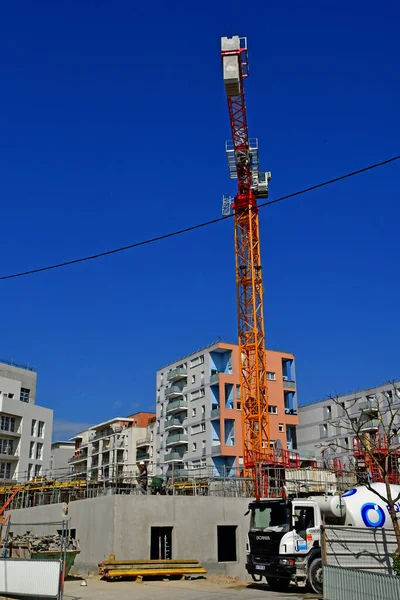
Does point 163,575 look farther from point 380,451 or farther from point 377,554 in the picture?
point 380,451

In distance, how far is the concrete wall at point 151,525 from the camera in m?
24.3

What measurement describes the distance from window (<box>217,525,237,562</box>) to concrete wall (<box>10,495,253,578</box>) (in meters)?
0.21

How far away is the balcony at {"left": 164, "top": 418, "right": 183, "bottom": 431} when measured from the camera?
76375 mm

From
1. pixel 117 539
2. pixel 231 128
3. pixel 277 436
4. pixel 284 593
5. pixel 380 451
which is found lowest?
pixel 284 593

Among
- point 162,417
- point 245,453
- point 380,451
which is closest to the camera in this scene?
point 380,451

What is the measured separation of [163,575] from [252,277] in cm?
3621

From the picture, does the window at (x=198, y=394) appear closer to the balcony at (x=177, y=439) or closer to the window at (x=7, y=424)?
the balcony at (x=177, y=439)

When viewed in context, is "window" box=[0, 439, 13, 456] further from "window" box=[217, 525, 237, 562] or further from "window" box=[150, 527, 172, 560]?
"window" box=[150, 527, 172, 560]

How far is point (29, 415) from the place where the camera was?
7450 centimetres

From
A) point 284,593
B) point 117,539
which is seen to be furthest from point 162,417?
point 284,593

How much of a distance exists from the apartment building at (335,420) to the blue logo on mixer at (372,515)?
48313 mm

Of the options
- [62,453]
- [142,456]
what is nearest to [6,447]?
[142,456]

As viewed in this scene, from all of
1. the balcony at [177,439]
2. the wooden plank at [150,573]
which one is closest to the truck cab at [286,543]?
Result: the wooden plank at [150,573]

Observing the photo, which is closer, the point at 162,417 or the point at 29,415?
the point at 29,415
